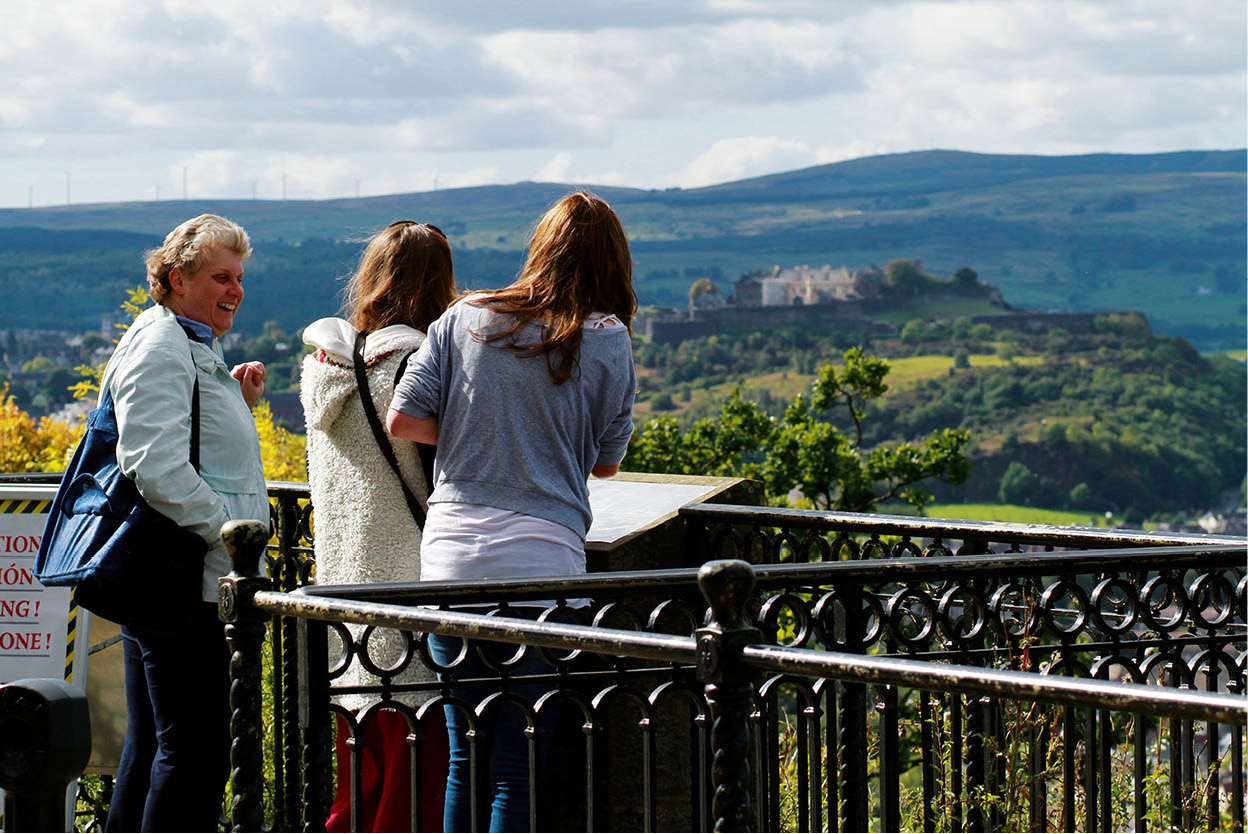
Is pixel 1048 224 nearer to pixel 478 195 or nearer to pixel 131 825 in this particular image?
pixel 478 195

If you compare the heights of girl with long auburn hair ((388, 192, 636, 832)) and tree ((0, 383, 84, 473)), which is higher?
girl with long auburn hair ((388, 192, 636, 832))

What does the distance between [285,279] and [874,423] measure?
4577 cm

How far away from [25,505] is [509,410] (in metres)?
2.36

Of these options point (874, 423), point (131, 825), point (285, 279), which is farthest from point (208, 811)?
point (285, 279)

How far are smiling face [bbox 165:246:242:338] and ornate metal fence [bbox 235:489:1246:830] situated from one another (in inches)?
33.9

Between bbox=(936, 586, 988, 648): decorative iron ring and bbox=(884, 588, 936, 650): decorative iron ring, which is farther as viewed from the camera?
bbox=(936, 586, 988, 648): decorative iron ring

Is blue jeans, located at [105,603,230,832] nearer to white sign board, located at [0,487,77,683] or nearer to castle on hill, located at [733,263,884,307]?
white sign board, located at [0,487,77,683]

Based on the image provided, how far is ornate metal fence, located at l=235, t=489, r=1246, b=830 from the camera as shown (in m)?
2.37

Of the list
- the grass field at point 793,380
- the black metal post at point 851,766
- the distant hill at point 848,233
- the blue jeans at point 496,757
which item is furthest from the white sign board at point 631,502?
the distant hill at point 848,233

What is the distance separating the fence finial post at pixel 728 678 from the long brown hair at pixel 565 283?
3.92ft

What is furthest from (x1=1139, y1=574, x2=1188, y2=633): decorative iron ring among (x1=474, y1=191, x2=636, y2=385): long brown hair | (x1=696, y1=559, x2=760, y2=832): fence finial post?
(x1=696, y1=559, x2=760, y2=832): fence finial post

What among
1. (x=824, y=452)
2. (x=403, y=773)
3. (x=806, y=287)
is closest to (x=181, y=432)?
(x=403, y=773)

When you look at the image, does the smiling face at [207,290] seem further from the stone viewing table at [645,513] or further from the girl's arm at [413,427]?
the stone viewing table at [645,513]

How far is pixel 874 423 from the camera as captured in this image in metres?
78.6
